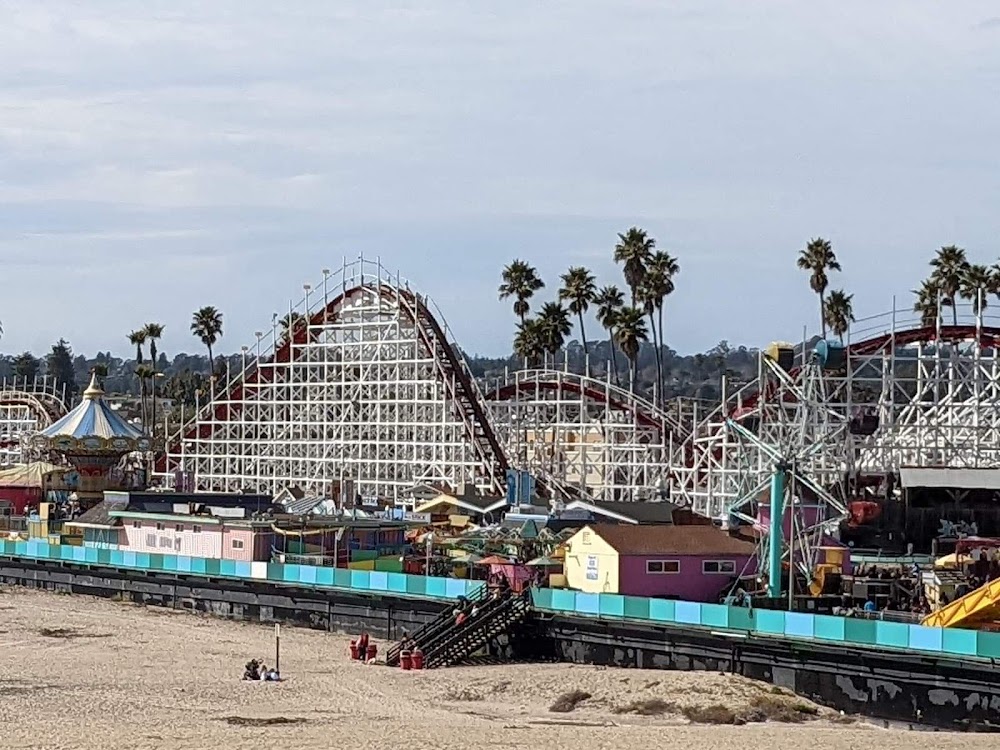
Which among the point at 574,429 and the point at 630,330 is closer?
the point at 574,429

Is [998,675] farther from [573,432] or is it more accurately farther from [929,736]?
[573,432]

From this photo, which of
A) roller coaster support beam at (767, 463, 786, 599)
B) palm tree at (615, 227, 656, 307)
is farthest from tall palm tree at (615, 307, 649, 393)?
roller coaster support beam at (767, 463, 786, 599)

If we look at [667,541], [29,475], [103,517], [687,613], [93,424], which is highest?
[93,424]

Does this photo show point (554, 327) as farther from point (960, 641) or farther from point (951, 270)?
point (960, 641)

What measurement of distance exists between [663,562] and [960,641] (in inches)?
369

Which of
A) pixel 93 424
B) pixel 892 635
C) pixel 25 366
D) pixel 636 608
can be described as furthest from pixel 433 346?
pixel 25 366

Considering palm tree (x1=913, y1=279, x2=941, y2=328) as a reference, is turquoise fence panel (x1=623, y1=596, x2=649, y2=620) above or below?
below

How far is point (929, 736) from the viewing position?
28.0m

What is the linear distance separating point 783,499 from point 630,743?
12.4 meters

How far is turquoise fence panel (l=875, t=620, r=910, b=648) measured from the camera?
29470 millimetres

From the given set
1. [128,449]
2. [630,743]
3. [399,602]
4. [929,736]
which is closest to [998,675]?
[929,736]

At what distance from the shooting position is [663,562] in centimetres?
3719

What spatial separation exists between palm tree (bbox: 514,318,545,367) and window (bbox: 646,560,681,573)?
41.9m

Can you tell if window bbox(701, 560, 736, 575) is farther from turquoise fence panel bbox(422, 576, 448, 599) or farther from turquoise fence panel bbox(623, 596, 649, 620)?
turquoise fence panel bbox(422, 576, 448, 599)
